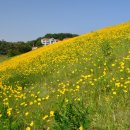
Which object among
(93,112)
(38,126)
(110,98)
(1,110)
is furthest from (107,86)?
(1,110)

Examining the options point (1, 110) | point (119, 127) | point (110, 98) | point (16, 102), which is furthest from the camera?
point (16, 102)

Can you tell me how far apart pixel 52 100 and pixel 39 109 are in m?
0.68

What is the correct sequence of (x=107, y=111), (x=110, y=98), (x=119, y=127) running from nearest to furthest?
(x=119, y=127), (x=107, y=111), (x=110, y=98)

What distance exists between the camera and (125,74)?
29.6ft

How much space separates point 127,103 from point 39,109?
2.35 m

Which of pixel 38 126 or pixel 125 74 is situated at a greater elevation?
pixel 125 74

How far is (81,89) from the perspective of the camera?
8.88m

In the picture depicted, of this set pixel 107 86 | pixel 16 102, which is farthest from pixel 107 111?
pixel 16 102

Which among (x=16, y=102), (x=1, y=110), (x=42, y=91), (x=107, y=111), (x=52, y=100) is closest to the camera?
(x=107, y=111)

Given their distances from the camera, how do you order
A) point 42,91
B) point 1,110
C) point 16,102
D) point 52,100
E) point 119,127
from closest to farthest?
point 119,127
point 1,110
point 52,100
point 16,102
point 42,91

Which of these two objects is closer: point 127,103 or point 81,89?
point 127,103

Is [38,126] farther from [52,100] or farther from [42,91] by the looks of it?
[42,91]

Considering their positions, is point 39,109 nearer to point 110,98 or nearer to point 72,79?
point 110,98

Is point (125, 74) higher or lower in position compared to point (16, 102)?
higher
